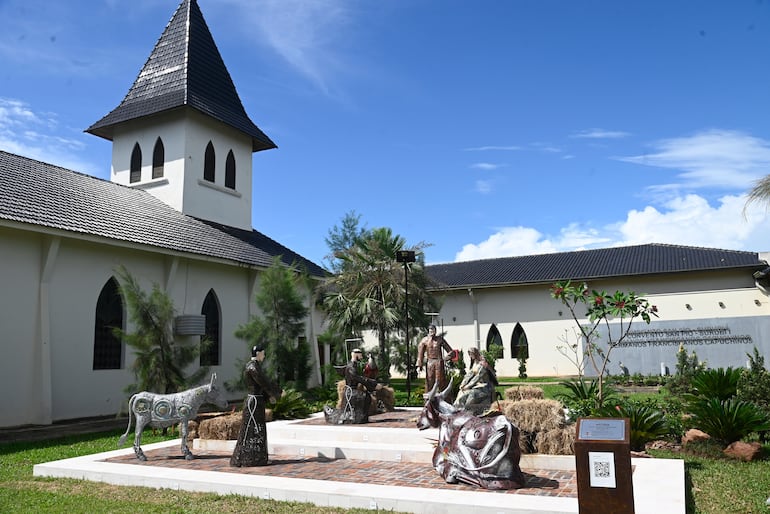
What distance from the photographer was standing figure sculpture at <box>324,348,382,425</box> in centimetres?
1216

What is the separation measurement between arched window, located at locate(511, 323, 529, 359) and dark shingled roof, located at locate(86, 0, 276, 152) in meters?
15.6

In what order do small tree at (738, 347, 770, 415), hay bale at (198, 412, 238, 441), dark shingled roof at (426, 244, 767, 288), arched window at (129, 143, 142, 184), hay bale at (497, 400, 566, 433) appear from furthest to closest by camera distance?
dark shingled roof at (426, 244, 767, 288) < arched window at (129, 143, 142, 184) < small tree at (738, 347, 770, 415) < hay bale at (198, 412, 238, 441) < hay bale at (497, 400, 566, 433)

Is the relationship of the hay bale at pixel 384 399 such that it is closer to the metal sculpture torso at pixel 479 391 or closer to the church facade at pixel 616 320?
the metal sculpture torso at pixel 479 391

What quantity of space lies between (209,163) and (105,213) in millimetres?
7128

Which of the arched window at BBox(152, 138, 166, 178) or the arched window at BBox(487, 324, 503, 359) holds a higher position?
the arched window at BBox(152, 138, 166, 178)

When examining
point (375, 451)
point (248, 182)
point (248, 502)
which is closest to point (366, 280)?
point (248, 182)

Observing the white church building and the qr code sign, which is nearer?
the qr code sign

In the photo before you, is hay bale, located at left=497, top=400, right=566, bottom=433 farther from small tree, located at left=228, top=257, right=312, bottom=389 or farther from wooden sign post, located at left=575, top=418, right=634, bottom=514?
small tree, located at left=228, top=257, right=312, bottom=389

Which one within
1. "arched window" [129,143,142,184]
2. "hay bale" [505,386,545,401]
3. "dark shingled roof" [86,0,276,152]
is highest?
"dark shingled roof" [86,0,276,152]

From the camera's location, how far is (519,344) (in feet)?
103

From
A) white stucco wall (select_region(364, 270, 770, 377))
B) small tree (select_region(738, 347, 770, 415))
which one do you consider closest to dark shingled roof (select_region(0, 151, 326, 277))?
white stucco wall (select_region(364, 270, 770, 377))

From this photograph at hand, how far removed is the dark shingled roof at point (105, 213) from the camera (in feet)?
48.5

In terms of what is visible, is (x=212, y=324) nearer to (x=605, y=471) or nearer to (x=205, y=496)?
(x=205, y=496)

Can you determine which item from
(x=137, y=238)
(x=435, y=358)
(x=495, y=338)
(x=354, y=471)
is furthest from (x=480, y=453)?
(x=495, y=338)
